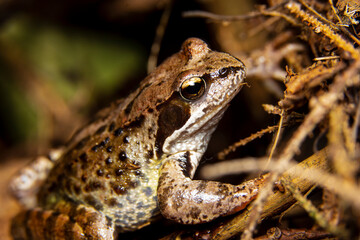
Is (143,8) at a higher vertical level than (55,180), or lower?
higher

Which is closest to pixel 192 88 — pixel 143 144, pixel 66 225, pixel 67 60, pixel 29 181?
pixel 143 144

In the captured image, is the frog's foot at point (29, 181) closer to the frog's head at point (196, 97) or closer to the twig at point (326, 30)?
the frog's head at point (196, 97)

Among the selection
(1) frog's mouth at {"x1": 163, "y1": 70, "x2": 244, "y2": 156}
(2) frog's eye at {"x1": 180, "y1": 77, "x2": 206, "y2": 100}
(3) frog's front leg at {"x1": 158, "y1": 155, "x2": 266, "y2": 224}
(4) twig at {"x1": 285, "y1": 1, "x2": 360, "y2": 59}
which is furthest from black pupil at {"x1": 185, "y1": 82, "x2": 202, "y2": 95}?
(4) twig at {"x1": 285, "y1": 1, "x2": 360, "y2": 59}

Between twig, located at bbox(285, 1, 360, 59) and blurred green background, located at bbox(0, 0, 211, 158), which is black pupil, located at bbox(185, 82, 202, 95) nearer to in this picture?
twig, located at bbox(285, 1, 360, 59)

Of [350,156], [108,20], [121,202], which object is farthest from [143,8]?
[350,156]

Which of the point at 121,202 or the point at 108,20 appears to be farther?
the point at 108,20

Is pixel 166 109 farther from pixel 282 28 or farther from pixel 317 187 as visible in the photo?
pixel 282 28

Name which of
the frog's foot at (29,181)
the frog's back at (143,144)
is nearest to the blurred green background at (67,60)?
the frog's foot at (29,181)
